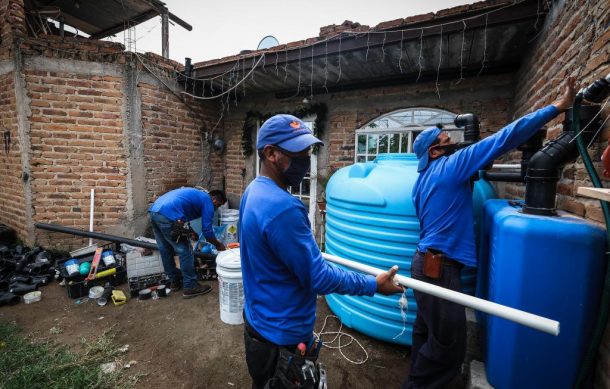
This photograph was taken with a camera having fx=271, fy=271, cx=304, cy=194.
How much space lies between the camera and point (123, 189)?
526 centimetres

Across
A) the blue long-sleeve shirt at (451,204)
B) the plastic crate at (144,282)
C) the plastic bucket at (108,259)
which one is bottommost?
the plastic crate at (144,282)

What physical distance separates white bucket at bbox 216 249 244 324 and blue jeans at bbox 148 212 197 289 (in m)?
0.98

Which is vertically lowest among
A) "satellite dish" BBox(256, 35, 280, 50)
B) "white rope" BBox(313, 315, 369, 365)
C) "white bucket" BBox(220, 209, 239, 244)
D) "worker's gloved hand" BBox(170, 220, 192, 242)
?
"white rope" BBox(313, 315, 369, 365)

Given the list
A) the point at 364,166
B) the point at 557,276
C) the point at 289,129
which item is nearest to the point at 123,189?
the point at 364,166

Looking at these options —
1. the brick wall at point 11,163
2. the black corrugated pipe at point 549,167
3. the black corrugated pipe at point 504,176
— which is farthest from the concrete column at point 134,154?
the black corrugated pipe at point 549,167

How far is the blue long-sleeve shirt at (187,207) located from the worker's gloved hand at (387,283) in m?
3.22

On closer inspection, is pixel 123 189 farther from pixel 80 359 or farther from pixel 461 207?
pixel 461 207

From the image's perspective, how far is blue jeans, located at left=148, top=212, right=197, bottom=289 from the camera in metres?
4.01

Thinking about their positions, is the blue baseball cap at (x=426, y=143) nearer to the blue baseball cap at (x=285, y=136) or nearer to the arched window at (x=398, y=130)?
the blue baseball cap at (x=285, y=136)

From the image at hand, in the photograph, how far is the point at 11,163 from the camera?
5.12 meters

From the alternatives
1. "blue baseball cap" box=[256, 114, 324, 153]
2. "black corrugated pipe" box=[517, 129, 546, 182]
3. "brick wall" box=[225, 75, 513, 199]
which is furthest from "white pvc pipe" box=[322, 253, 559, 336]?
"brick wall" box=[225, 75, 513, 199]

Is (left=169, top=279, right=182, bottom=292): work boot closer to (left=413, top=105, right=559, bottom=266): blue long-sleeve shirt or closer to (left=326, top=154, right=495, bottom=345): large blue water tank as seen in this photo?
(left=326, top=154, right=495, bottom=345): large blue water tank

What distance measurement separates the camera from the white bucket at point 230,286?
3174mm

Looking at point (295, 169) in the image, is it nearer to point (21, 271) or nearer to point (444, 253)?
point (444, 253)
